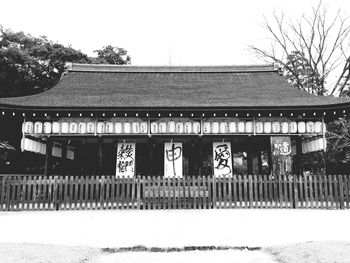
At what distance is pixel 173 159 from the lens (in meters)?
15.1

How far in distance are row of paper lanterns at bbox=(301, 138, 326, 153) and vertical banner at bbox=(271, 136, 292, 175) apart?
38.0 inches

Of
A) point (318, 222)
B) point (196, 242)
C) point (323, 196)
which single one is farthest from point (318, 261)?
point (323, 196)

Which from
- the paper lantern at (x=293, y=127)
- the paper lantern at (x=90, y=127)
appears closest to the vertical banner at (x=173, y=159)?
the paper lantern at (x=90, y=127)

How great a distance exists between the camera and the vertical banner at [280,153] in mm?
15344

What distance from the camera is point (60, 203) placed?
43.3 feet

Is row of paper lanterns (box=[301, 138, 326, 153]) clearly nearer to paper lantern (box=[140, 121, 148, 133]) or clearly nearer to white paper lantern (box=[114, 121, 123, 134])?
paper lantern (box=[140, 121, 148, 133])

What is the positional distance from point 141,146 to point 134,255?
11826mm

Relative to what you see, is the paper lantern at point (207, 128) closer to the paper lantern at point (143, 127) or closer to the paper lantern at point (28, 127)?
the paper lantern at point (143, 127)

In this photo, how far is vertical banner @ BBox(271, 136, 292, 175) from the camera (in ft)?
50.3

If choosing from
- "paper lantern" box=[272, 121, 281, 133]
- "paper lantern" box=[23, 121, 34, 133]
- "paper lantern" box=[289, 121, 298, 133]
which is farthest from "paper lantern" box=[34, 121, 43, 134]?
"paper lantern" box=[289, 121, 298, 133]

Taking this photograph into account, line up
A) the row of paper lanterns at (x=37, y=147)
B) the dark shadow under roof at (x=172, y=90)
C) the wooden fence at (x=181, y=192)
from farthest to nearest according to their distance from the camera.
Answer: the dark shadow under roof at (x=172, y=90) → the row of paper lanterns at (x=37, y=147) → the wooden fence at (x=181, y=192)

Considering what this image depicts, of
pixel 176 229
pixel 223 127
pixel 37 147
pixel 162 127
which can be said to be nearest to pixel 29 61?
pixel 37 147

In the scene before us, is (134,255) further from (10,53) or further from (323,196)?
(10,53)

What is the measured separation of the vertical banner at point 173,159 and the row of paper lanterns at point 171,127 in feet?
2.52
